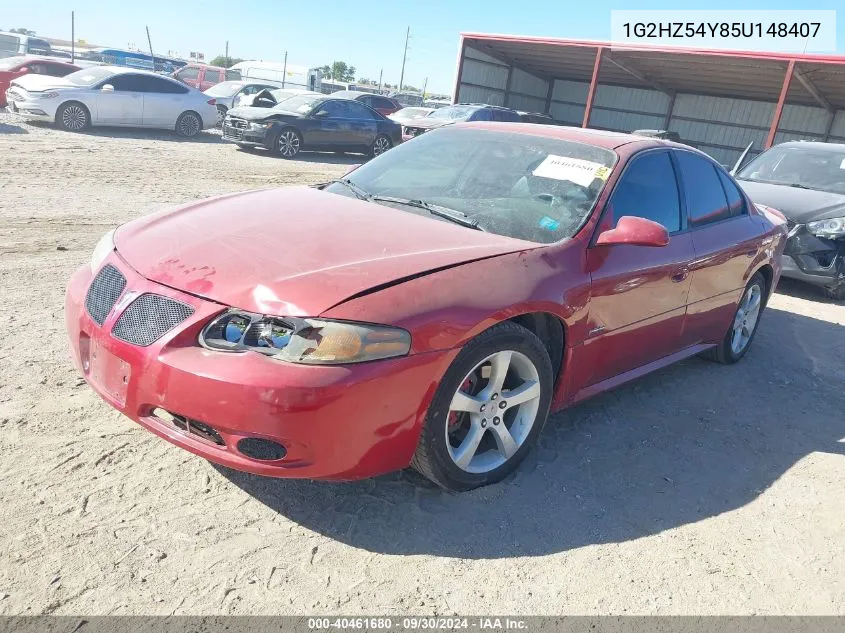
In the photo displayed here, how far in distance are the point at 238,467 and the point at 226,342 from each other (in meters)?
0.45

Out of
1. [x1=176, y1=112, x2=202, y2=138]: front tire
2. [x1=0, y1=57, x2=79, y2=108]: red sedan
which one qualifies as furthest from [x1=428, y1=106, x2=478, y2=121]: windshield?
[x1=0, y1=57, x2=79, y2=108]: red sedan

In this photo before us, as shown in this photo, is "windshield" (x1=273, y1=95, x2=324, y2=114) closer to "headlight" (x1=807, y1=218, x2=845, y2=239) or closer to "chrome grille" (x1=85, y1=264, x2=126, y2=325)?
"headlight" (x1=807, y1=218, x2=845, y2=239)

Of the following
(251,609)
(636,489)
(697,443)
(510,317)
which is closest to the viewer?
(251,609)

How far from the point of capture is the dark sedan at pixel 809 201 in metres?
7.32

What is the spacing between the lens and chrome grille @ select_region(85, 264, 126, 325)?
9.04ft

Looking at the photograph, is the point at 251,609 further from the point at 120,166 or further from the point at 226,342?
the point at 120,166

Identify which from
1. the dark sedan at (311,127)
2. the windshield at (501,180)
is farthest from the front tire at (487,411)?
the dark sedan at (311,127)

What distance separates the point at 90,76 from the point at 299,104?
14.8ft

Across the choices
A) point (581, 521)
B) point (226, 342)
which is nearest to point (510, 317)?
point (581, 521)

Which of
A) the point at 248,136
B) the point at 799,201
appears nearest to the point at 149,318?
the point at 799,201

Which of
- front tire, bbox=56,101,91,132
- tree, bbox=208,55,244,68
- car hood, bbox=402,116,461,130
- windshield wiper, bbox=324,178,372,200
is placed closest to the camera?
windshield wiper, bbox=324,178,372,200

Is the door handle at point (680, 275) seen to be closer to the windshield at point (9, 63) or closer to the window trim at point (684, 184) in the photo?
the window trim at point (684, 184)

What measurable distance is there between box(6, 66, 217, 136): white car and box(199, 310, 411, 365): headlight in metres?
14.3

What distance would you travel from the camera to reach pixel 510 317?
9.37 ft
